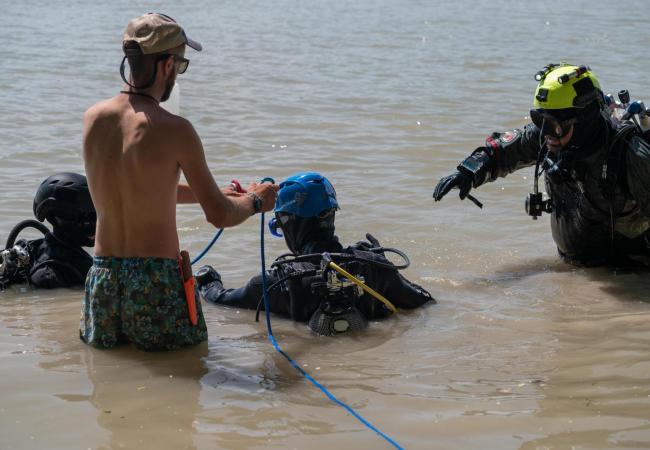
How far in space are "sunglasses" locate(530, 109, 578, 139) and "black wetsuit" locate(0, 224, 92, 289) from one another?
9.09 ft

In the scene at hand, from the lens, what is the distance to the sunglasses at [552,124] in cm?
573

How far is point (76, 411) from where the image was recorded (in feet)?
12.6

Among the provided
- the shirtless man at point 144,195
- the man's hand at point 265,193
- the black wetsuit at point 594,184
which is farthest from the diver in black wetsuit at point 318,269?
the black wetsuit at point 594,184

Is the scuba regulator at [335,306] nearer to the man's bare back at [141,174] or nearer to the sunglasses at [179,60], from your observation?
the man's bare back at [141,174]

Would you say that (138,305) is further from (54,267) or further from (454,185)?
(454,185)

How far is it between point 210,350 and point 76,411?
3.00 ft

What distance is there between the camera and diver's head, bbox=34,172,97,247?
5348mm

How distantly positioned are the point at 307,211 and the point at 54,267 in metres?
1.69

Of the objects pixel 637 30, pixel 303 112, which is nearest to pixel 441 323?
pixel 303 112

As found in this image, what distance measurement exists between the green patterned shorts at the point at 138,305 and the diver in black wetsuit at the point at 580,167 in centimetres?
242

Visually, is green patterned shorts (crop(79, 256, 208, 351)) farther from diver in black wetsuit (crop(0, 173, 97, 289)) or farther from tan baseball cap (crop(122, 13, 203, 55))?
diver in black wetsuit (crop(0, 173, 97, 289))

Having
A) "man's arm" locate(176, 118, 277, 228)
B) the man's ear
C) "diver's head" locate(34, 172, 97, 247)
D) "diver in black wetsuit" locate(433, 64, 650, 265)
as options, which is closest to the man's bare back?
"man's arm" locate(176, 118, 277, 228)

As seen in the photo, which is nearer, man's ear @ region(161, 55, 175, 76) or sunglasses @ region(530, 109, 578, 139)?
man's ear @ region(161, 55, 175, 76)

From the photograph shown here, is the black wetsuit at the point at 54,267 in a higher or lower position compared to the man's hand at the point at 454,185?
lower
